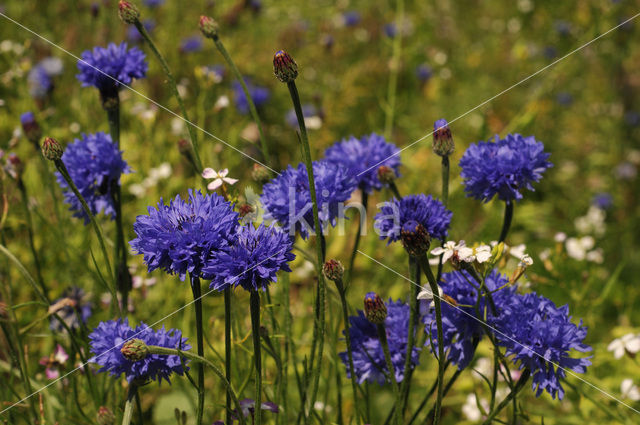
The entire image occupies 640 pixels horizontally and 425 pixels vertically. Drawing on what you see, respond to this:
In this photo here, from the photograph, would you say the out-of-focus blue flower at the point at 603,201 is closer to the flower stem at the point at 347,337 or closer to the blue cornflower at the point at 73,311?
the flower stem at the point at 347,337

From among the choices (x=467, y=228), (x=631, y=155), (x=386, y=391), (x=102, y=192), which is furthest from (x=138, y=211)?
(x=631, y=155)

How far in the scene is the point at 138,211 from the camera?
1.95 m

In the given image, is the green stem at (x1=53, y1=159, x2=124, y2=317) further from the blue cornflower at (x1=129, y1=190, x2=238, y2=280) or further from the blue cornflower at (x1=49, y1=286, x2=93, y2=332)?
the blue cornflower at (x1=49, y1=286, x2=93, y2=332)

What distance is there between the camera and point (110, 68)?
126 centimetres

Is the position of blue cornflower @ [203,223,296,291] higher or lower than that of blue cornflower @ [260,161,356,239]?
lower

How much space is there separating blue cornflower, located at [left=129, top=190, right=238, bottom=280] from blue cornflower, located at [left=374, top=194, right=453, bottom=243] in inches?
11.7

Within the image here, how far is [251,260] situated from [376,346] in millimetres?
373

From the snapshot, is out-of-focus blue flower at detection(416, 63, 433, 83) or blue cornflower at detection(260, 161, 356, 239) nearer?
blue cornflower at detection(260, 161, 356, 239)

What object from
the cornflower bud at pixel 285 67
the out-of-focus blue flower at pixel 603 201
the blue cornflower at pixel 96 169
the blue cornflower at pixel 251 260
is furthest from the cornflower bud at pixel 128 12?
the out-of-focus blue flower at pixel 603 201

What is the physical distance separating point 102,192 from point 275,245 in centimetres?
57

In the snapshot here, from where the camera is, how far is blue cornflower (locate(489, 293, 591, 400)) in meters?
0.90

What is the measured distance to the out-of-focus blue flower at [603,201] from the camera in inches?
99.5

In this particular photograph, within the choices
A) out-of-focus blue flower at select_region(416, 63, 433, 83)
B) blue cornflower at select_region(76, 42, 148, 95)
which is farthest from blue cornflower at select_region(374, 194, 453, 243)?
out-of-focus blue flower at select_region(416, 63, 433, 83)

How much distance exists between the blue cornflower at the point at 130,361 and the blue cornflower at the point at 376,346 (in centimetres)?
33
